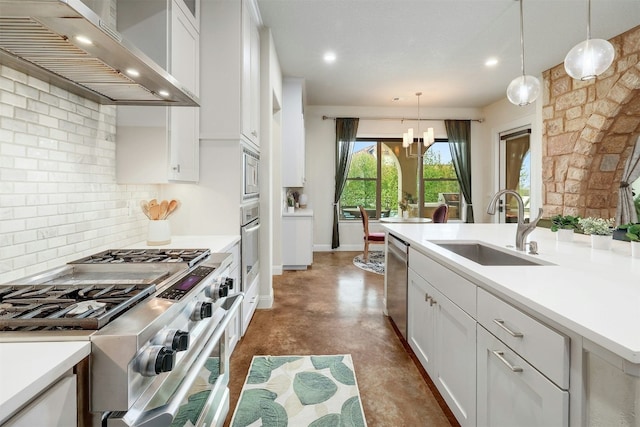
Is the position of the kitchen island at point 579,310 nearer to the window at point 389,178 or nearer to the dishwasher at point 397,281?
the dishwasher at point 397,281

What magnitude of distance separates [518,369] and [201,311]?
3.57ft

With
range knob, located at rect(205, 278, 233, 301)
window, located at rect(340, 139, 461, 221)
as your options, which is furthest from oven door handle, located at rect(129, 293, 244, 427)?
window, located at rect(340, 139, 461, 221)

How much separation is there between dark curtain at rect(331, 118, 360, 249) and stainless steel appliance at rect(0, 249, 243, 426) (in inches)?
202

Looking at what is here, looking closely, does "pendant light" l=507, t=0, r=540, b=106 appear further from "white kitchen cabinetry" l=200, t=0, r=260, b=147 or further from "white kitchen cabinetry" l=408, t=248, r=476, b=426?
"white kitchen cabinetry" l=200, t=0, r=260, b=147

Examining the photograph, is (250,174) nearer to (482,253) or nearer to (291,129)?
(482,253)

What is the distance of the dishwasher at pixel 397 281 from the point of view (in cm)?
236

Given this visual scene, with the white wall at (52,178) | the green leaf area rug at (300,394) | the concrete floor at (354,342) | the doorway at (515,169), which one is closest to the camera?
the white wall at (52,178)

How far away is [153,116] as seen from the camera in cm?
187

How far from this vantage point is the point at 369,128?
6535 mm

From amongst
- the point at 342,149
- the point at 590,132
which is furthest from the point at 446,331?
the point at 342,149

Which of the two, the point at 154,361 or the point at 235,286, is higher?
the point at 154,361

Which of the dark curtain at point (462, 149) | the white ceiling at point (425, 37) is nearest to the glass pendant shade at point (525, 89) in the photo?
the white ceiling at point (425, 37)

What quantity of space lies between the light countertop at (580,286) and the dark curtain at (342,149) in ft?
14.9

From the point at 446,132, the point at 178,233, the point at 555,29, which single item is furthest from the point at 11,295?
the point at 446,132
